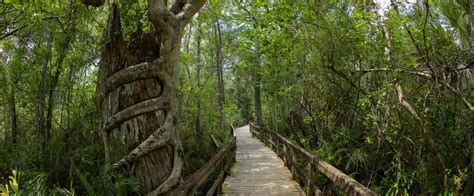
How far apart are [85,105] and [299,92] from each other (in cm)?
790

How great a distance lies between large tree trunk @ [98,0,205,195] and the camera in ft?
12.3

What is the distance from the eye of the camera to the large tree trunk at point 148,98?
3.73m

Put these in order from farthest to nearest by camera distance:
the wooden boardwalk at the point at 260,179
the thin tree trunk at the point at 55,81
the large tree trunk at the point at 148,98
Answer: the wooden boardwalk at the point at 260,179 < the thin tree trunk at the point at 55,81 < the large tree trunk at the point at 148,98

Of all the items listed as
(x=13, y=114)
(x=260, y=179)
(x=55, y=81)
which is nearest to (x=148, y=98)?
(x=55, y=81)

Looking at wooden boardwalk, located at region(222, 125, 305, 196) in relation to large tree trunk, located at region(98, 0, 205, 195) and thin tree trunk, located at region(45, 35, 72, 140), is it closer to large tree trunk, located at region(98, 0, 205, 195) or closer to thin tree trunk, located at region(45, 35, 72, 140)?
large tree trunk, located at region(98, 0, 205, 195)

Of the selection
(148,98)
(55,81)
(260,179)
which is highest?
(55,81)

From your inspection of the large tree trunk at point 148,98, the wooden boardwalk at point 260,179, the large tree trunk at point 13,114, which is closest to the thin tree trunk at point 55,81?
the large tree trunk at point 13,114

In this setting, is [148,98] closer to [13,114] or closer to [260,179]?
[13,114]

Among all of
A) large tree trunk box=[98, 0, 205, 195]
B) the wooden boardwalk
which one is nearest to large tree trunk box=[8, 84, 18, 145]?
large tree trunk box=[98, 0, 205, 195]

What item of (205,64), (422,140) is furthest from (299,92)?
(205,64)

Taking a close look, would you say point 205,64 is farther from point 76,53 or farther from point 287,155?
point 76,53

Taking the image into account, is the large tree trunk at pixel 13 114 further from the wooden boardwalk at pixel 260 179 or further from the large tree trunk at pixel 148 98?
the wooden boardwalk at pixel 260 179

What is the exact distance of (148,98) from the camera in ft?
12.7

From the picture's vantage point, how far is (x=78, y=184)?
395 centimetres
